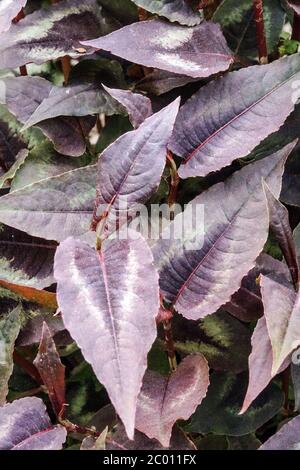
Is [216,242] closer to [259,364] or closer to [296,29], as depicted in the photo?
[259,364]

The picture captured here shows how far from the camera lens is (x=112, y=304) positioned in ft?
2.25

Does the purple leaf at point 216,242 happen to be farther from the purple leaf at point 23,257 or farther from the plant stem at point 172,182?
the purple leaf at point 23,257

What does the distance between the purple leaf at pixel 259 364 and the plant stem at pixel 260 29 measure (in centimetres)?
38

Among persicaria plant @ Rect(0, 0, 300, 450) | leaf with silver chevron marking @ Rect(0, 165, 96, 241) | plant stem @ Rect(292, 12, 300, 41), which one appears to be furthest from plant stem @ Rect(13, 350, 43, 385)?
plant stem @ Rect(292, 12, 300, 41)

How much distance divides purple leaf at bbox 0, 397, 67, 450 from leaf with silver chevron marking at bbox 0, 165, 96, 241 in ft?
0.64

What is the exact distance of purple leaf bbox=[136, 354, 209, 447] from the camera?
2.43 ft

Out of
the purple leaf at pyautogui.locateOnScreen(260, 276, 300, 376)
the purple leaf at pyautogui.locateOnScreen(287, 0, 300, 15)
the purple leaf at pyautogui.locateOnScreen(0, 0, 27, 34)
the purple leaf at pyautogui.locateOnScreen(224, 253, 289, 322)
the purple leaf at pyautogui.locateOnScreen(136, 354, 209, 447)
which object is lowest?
the purple leaf at pyautogui.locateOnScreen(136, 354, 209, 447)

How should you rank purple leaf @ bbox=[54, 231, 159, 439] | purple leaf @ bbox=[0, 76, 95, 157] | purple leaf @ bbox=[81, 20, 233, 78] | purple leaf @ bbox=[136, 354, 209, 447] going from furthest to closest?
purple leaf @ bbox=[0, 76, 95, 157]
purple leaf @ bbox=[81, 20, 233, 78]
purple leaf @ bbox=[136, 354, 209, 447]
purple leaf @ bbox=[54, 231, 159, 439]

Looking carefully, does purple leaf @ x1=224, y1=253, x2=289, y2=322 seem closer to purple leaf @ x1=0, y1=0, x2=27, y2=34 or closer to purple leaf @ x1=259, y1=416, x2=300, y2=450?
purple leaf @ x1=259, y1=416, x2=300, y2=450

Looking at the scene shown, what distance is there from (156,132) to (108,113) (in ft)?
0.64

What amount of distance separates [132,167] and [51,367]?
0.80ft

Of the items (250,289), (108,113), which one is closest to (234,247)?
(250,289)

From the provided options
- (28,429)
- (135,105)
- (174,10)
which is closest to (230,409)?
(28,429)
